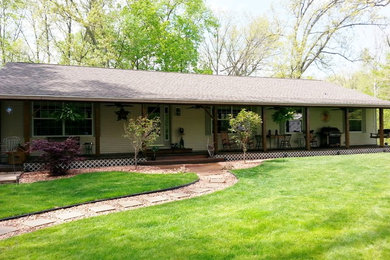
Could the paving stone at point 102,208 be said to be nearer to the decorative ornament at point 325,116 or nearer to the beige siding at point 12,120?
the beige siding at point 12,120

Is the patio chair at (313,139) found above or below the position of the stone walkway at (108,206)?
above

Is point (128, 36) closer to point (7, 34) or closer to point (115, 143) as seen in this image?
point (7, 34)

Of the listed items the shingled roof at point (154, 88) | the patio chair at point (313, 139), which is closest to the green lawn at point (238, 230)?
the shingled roof at point (154, 88)

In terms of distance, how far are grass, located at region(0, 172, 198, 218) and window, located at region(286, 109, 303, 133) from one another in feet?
27.4

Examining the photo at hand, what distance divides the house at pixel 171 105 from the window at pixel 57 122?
3 centimetres

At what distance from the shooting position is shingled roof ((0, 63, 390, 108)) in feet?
32.1

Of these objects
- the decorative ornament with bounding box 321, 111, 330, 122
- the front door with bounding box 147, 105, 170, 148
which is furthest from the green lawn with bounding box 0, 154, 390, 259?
the decorative ornament with bounding box 321, 111, 330, 122

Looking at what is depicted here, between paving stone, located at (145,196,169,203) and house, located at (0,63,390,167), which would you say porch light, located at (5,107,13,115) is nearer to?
house, located at (0,63,390,167)

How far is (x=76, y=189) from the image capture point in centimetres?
664

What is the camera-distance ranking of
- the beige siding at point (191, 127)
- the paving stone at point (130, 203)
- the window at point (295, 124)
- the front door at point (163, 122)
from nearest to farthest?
the paving stone at point (130, 203) → the front door at point (163, 122) → the beige siding at point (191, 127) → the window at point (295, 124)

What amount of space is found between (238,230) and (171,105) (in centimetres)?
951

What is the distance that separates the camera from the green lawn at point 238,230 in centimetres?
322

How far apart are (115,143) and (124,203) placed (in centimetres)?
695

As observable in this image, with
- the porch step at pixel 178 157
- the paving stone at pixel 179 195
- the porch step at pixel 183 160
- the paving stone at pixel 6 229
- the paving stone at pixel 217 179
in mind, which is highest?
the porch step at pixel 178 157
